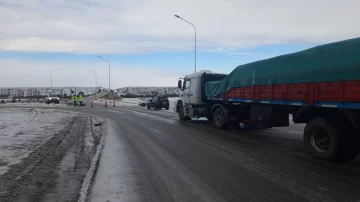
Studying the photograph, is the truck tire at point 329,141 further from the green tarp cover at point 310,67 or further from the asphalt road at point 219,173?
the green tarp cover at point 310,67

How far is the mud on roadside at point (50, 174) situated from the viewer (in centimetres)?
531

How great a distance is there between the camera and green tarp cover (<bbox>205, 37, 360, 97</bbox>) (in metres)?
7.44

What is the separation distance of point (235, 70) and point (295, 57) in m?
4.07

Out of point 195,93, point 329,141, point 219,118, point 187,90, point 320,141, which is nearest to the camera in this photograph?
point 329,141

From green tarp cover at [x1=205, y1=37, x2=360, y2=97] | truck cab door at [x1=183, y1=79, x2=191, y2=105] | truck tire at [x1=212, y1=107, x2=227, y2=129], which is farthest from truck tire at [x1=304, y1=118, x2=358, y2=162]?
Answer: truck cab door at [x1=183, y1=79, x2=191, y2=105]

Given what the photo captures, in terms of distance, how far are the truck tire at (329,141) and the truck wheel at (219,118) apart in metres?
6.53

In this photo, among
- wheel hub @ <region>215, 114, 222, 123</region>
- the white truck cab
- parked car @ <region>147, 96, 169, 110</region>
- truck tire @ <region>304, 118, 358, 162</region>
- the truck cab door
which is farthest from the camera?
parked car @ <region>147, 96, 169, 110</region>

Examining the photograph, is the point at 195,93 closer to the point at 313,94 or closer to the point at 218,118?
the point at 218,118

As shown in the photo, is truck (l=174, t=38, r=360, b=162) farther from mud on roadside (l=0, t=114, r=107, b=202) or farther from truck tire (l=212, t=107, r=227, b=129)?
mud on roadside (l=0, t=114, r=107, b=202)

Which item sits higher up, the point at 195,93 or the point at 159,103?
the point at 195,93

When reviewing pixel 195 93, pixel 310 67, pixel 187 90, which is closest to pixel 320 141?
pixel 310 67

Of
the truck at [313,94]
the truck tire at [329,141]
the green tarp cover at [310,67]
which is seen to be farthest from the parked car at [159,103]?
the truck tire at [329,141]

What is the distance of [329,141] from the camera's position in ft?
25.7

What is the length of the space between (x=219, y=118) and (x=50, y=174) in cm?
960
